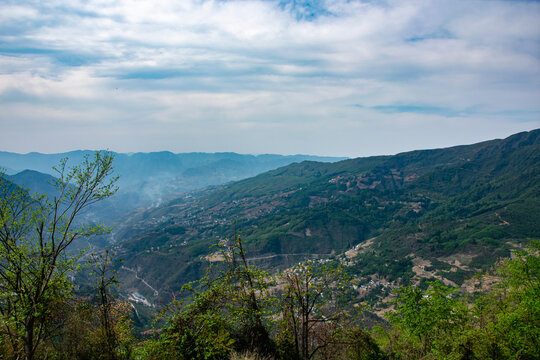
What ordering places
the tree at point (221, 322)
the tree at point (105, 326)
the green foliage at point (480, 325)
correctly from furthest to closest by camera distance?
the green foliage at point (480, 325), the tree at point (105, 326), the tree at point (221, 322)

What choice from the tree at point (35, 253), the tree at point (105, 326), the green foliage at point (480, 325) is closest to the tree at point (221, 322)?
the tree at point (105, 326)

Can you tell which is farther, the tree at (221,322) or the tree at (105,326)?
the tree at (105,326)

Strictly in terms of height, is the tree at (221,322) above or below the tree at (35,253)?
below

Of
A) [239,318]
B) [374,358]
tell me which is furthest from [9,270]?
[374,358]

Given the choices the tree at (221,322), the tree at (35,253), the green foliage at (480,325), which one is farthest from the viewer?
the green foliage at (480,325)

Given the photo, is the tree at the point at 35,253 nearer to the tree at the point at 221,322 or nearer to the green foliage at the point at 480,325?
the tree at the point at 221,322

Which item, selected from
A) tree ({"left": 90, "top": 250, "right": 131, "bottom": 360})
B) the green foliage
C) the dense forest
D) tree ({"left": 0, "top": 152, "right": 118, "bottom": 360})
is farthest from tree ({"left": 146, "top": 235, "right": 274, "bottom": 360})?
the green foliage

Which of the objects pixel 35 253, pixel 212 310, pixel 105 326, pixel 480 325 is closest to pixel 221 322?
pixel 212 310

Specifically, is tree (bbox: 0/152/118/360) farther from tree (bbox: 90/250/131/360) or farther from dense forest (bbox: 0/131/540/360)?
tree (bbox: 90/250/131/360)

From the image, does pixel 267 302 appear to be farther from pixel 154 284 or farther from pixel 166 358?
pixel 154 284
